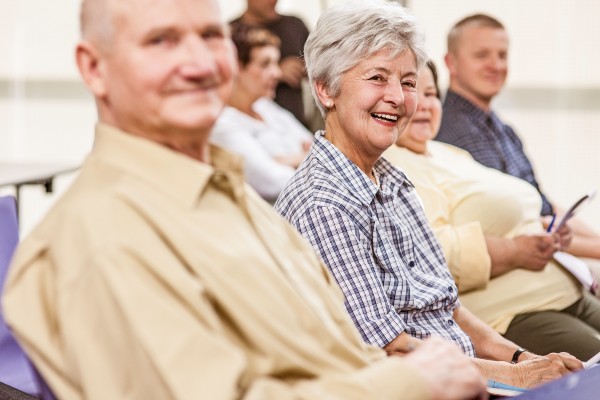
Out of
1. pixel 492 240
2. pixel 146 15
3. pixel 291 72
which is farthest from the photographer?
pixel 291 72

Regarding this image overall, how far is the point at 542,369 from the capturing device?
181cm

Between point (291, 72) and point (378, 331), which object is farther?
point (291, 72)

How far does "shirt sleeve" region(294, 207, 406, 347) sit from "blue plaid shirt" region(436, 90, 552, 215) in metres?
1.39

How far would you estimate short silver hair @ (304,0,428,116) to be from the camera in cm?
184

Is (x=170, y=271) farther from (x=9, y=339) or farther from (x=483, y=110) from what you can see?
(x=483, y=110)

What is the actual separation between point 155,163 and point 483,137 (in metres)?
2.10

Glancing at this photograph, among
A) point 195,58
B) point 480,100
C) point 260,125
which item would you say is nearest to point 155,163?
point 195,58

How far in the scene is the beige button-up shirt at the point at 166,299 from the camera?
97 cm

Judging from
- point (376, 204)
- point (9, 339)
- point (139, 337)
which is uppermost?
point (139, 337)

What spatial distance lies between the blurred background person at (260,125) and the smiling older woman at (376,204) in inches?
72.8

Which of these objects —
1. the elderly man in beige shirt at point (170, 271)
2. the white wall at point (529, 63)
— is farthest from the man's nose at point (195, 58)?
the white wall at point (529, 63)

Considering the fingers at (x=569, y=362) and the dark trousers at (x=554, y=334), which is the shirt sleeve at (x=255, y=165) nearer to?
the dark trousers at (x=554, y=334)

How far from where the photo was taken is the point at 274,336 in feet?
3.49

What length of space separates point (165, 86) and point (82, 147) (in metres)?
5.40
